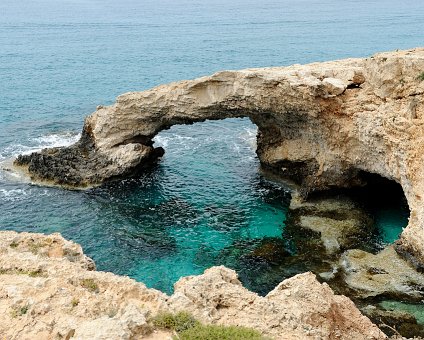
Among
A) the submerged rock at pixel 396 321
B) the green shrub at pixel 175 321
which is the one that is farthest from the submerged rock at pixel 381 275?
the green shrub at pixel 175 321

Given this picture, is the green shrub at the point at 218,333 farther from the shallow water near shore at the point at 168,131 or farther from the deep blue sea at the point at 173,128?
the deep blue sea at the point at 173,128

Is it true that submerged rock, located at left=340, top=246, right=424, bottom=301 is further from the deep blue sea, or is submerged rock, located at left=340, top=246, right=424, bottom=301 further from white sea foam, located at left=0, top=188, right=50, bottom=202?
white sea foam, located at left=0, top=188, right=50, bottom=202

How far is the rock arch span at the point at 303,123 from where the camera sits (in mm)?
26867

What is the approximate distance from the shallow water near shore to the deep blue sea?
0.47ft

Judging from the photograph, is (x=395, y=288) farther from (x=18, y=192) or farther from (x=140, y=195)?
(x=18, y=192)

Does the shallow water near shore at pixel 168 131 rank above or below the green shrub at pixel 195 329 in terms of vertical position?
below

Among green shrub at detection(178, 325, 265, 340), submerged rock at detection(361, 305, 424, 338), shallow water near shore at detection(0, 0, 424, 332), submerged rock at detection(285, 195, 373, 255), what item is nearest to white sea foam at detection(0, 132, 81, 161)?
shallow water near shore at detection(0, 0, 424, 332)

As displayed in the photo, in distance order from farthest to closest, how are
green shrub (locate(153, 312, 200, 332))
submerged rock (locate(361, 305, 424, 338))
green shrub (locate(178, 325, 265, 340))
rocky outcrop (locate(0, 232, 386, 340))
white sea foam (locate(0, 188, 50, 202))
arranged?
white sea foam (locate(0, 188, 50, 202)) < submerged rock (locate(361, 305, 424, 338)) < green shrub (locate(153, 312, 200, 332)) < rocky outcrop (locate(0, 232, 386, 340)) < green shrub (locate(178, 325, 265, 340))

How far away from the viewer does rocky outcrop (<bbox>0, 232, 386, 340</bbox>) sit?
12.5 meters

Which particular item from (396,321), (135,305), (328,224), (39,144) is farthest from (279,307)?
(39,144)

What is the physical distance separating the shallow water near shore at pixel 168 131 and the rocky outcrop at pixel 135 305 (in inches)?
413

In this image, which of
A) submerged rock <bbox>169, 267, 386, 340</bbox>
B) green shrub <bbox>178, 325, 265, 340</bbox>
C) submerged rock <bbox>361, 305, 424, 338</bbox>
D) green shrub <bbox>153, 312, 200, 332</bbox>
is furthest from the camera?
submerged rock <bbox>361, 305, 424, 338</bbox>

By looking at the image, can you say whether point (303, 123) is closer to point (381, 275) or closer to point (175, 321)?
point (381, 275)

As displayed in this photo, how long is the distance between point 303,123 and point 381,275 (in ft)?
40.4
